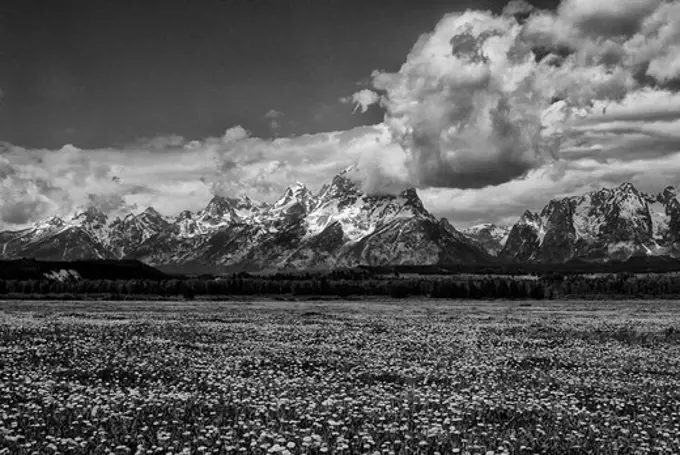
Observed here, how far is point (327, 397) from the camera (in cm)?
1584

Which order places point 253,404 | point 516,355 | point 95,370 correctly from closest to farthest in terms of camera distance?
1. point 253,404
2. point 95,370
3. point 516,355

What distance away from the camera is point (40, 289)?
178 metres

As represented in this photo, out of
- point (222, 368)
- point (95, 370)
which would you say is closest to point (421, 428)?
point (222, 368)

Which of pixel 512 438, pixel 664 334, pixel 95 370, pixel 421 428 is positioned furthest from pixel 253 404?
pixel 664 334

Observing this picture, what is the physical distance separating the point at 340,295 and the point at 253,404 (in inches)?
7306

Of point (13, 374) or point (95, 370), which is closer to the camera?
point (13, 374)

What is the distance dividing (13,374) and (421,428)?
12.4m

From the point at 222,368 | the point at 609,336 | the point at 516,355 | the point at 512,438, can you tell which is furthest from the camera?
the point at 609,336

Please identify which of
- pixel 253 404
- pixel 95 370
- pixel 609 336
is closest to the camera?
pixel 253 404

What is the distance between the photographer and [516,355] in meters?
26.7

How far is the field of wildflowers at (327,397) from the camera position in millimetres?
11484

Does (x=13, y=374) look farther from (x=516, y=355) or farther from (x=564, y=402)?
(x=516, y=355)

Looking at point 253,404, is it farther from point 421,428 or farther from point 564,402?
point 564,402

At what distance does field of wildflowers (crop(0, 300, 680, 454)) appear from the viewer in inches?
452
